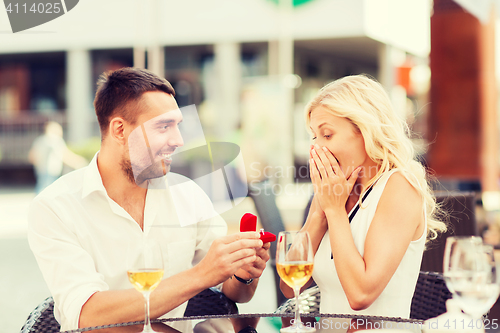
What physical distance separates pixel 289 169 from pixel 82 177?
683cm

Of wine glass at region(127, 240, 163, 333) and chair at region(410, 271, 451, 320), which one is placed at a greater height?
wine glass at region(127, 240, 163, 333)

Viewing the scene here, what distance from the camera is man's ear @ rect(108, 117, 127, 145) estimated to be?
1671 millimetres

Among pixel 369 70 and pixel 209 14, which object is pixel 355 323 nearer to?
pixel 209 14

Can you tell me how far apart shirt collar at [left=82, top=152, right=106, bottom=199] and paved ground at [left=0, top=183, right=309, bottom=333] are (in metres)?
0.54

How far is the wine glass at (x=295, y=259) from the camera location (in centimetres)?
121

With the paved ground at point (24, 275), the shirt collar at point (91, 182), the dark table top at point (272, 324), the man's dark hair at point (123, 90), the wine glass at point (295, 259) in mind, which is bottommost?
the paved ground at point (24, 275)

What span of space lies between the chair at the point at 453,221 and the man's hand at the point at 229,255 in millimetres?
1149

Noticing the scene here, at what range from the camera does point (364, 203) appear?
164cm

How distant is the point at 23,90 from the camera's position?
12633 millimetres

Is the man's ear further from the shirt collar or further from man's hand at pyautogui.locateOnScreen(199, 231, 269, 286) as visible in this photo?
man's hand at pyautogui.locateOnScreen(199, 231, 269, 286)

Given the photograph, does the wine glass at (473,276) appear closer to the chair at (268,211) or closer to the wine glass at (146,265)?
the wine glass at (146,265)

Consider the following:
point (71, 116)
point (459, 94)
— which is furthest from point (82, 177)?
point (71, 116)

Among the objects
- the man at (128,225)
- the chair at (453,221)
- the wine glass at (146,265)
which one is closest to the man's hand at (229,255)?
the man at (128,225)

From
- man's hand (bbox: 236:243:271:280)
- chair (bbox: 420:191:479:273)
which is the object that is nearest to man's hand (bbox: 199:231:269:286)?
man's hand (bbox: 236:243:271:280)
